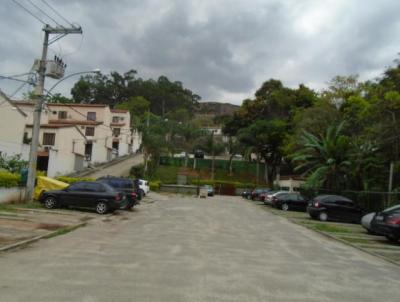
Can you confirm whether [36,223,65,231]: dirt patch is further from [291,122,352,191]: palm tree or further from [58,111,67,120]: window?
[58,111,67,120]: window

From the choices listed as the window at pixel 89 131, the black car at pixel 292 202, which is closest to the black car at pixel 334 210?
the black car at pixel 292 202

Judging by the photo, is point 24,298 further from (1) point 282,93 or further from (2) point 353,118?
(1) point 282,93

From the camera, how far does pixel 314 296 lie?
23.4 feet

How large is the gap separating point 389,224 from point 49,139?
39.2m

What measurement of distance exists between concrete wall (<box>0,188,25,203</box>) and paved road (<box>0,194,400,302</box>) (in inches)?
320

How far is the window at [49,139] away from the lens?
156 ft

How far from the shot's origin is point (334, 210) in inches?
992

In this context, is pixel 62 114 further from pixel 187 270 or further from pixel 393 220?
pixel 187 270

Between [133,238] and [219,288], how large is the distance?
20.7ft

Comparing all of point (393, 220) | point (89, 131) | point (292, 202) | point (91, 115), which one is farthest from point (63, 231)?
point (91, 115)

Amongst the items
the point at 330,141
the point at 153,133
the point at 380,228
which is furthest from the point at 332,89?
the point at 380,228

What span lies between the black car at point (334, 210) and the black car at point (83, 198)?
11.5 meters

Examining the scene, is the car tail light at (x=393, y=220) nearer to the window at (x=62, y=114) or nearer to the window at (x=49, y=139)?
the window at (x=49, y=139)

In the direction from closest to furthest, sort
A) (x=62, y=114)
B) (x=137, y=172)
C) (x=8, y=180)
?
(x=8, y=180) < (x=137, y=172) < (x=62, y=114)
